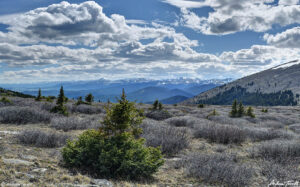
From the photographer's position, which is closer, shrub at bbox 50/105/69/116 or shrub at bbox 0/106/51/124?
shrub at bbox 0/106/51/124

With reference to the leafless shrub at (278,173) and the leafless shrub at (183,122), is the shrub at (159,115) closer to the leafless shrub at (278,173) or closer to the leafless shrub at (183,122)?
the leafless shrub at (183,122)

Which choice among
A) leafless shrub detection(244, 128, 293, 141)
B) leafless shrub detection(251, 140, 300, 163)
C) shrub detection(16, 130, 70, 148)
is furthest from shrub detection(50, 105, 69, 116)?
leafless shrub detection(251, 140, 300, 163)

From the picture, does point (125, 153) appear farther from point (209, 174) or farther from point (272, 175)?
point (272, 175)

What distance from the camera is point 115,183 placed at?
5.36 m

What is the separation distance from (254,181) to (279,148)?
132 inches

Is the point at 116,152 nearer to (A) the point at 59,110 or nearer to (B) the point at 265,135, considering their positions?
(B) the point at 265,135

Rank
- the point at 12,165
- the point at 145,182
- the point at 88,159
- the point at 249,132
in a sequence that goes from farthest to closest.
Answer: the point at 249,132
the point at 88,159
the point at 145,182
the point at 12,165

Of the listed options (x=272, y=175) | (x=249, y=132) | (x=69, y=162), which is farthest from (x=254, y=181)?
(x=249, y=132)

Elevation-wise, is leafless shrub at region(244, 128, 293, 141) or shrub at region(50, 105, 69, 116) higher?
shrub at region(50, 105, 69, 116)

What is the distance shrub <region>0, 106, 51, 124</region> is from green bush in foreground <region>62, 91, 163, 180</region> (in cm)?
943

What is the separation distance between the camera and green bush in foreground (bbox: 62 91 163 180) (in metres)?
5.82

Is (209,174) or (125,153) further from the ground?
(125,153)

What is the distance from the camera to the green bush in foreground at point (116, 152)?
5.82 meters

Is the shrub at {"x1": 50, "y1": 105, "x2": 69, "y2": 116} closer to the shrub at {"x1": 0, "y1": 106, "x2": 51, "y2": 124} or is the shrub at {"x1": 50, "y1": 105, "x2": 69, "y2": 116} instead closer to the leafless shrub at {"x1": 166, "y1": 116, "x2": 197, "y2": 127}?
the shrub at {"x1": 0, "y1": 106, "x2": 51, "y2": 124}
